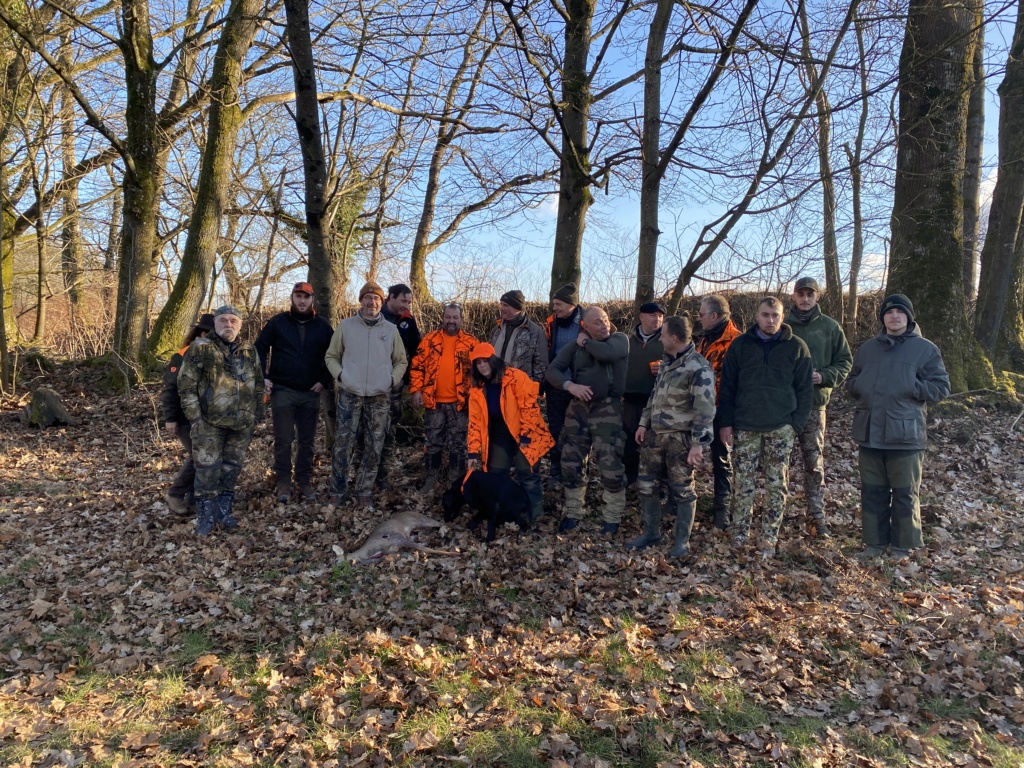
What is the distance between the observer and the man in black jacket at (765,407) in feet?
18.0

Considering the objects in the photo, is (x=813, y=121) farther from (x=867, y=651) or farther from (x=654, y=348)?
(x=867, y=651)

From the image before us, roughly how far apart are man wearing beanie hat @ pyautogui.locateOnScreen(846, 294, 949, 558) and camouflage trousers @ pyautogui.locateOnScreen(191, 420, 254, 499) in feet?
19.2

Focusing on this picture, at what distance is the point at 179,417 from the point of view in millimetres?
6566

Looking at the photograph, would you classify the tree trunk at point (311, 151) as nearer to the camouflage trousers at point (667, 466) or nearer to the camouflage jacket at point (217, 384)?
the camouflage jacket at point (217, 384)

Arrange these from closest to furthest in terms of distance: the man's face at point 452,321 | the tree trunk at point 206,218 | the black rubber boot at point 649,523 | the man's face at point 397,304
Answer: the black rubber boot at point 649,523, the man's face at point 452,321, the man's face at point 397,304, the tree trunk at point 206,218

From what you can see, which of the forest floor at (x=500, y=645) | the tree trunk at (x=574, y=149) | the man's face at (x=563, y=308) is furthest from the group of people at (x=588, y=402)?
the tree trunk at (x=574, y=149)

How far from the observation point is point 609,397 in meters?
6.07

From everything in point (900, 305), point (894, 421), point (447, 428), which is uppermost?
point (900, 305)

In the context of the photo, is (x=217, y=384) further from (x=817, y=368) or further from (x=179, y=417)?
(x=817, y=368)

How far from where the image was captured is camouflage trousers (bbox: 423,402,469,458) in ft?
22.8

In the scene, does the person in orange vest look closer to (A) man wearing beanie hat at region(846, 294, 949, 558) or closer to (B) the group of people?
(B) the group of people

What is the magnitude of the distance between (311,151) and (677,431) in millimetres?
4928

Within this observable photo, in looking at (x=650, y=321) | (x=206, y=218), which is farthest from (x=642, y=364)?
(x=206, y=218)

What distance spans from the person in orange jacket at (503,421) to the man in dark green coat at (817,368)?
243 centimetres
